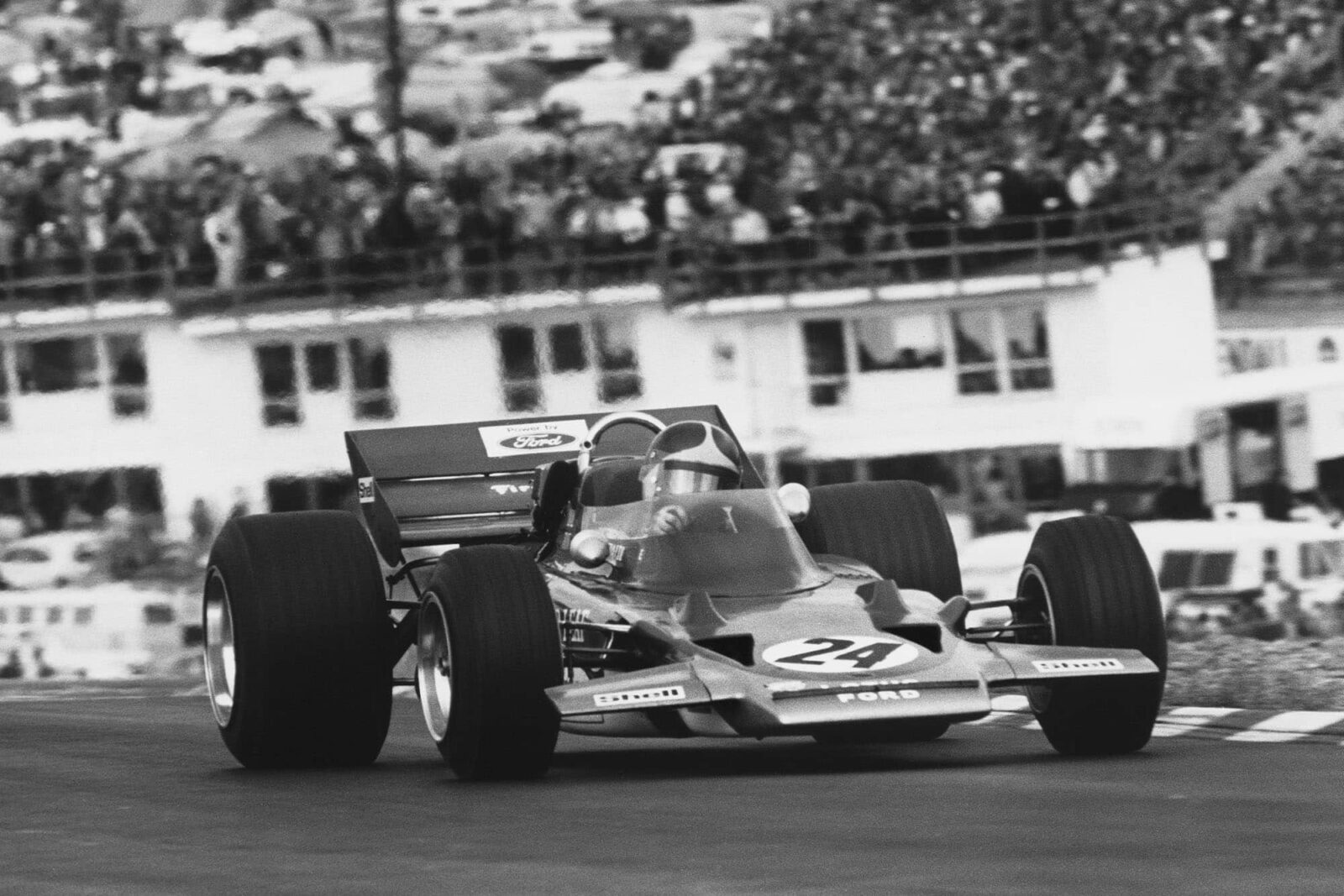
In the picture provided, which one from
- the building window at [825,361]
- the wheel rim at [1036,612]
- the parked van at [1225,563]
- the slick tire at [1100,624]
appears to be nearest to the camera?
the slick tire at [1100,624]

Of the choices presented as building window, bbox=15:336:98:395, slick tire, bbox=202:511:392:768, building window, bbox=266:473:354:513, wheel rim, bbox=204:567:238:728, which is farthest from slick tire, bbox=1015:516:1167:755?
building window, bbox=15:336:98:395

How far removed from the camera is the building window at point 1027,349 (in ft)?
96.6

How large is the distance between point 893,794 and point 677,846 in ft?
4.24

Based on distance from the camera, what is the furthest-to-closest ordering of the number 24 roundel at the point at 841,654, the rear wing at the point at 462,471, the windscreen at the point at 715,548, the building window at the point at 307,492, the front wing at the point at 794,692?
the building window at the point at 307,492 < the rear wing at the point at 462,471 < the windscreen at the point at 715,548 < the number 24 roundel at the point at 841,654 < the front wing at the point at 794,692

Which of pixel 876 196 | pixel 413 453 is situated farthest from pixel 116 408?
pixel 413 453

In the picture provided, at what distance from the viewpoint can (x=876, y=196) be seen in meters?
29.4

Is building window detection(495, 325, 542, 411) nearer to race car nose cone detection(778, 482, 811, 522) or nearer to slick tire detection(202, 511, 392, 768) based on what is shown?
race car nose cone detection(778, 482, 811, 522)

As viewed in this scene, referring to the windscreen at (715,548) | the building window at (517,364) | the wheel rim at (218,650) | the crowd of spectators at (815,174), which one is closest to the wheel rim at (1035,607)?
the windscreen at (715,548)

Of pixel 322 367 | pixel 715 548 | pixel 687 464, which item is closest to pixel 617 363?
pixel 322 367

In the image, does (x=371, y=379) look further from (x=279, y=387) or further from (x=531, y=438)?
(x=531, y=438)

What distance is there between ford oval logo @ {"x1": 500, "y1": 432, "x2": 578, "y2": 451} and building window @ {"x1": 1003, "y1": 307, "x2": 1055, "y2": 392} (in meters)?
17.9

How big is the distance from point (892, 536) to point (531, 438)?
6.10ft

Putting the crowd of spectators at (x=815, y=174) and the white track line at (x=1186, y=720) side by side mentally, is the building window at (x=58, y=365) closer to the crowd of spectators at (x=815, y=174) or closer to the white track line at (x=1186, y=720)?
the crowd of spectators at (x=815, y=174)

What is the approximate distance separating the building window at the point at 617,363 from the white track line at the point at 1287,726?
17129mm
